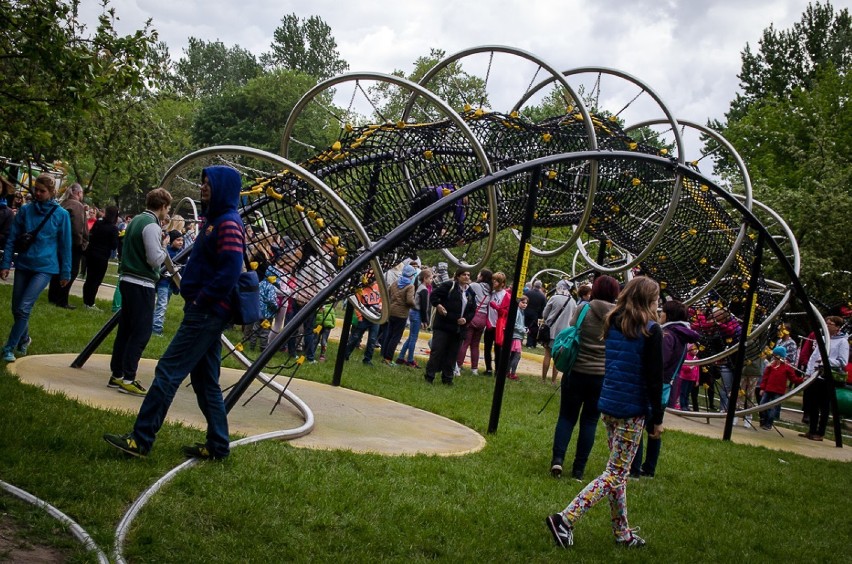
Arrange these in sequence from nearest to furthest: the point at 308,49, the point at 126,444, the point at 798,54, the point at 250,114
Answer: the point at 126,444
the point at 798,54
the point at 250,114
the point at 308,49

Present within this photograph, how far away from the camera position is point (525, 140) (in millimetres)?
8180

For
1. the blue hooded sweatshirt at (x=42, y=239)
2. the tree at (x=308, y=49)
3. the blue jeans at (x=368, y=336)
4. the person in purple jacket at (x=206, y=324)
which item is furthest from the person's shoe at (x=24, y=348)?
the tree at (x=308, y=49)

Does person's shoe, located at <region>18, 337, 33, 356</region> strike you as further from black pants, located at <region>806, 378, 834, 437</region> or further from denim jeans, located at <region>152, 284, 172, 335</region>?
black pants, located at <region>806, 378, 834, 437</region>

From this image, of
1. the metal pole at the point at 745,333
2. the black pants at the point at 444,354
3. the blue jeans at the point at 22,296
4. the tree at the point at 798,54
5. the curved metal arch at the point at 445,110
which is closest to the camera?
the curved metal arch at the point at 445,110

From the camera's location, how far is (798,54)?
42531mm

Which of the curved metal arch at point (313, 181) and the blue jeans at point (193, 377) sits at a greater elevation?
the curved metal arch at point (313, 181)

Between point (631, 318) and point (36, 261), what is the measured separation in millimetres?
5792

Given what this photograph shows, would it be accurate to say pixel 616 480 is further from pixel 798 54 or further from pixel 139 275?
pixel 798 54

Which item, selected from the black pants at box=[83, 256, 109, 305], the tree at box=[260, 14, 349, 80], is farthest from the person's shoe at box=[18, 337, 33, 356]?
the tree at box=[260, 14, 349, 80]

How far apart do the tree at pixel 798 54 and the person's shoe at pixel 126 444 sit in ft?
135

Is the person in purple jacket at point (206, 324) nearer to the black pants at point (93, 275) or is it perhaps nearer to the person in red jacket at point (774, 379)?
the black pants at point (93, 275)

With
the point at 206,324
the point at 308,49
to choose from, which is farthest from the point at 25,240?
the point at 308,49

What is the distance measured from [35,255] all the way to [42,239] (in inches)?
7.4

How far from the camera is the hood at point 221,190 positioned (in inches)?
213
